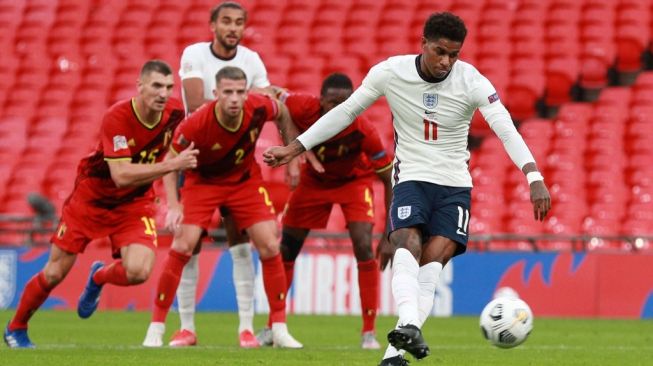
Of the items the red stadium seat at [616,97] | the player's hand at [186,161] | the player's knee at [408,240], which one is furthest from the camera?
the red stadium seat at [616,97]

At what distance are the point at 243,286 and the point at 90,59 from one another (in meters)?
12.4

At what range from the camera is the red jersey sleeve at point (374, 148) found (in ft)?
33.2

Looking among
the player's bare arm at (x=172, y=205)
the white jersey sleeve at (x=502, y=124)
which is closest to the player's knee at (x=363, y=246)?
the player's bare arm at (x=172, y=205)

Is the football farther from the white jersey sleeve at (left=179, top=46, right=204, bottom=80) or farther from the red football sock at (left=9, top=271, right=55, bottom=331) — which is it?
the white jersey sleeve at (left=179, top=46, right=204, bottom=80)

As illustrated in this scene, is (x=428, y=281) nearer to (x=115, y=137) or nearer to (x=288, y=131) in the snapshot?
(x=288, y=131)

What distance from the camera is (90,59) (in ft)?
72.0

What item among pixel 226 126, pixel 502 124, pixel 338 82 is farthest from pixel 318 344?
pixel 502 124

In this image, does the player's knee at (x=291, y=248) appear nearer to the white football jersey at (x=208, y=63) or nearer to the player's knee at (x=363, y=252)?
the player's knee at (x=363, y=252)

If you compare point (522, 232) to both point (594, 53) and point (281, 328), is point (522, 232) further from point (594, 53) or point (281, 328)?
point (281, 328)

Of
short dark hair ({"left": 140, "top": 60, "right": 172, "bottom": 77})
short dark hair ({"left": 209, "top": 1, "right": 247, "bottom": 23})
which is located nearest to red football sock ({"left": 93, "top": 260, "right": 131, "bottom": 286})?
short dark hair ({"left": 140, "top": 60, "right": 172, "bottom": 77})

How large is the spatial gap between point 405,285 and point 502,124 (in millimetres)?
1120

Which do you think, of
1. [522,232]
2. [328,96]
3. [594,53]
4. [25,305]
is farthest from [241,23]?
[594,53]

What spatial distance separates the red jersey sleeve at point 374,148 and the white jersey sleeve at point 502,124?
7.91 feet

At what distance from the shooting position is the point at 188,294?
10.3 metres
